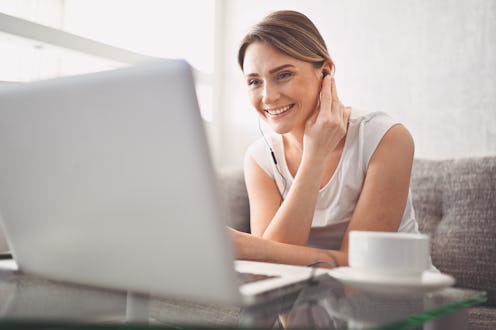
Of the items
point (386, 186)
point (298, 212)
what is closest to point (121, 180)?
point (298, 212)

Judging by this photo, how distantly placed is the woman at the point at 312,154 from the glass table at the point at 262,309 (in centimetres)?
52

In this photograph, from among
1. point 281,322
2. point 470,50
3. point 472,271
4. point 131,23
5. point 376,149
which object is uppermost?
point 131,23

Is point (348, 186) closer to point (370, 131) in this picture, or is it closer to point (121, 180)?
point (370, 131)

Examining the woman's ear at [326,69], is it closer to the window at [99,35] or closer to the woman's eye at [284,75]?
the woman's eye at [284,75]

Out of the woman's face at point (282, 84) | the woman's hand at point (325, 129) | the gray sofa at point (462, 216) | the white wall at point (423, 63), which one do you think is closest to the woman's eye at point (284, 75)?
the woman's face at point (282, 84)

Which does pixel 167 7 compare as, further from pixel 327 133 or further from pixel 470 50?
pixel 327 133

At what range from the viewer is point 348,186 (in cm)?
141

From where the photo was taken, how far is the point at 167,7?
9.66 feet

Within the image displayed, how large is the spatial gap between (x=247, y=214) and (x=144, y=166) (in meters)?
1.61

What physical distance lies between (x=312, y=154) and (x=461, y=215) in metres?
0.62

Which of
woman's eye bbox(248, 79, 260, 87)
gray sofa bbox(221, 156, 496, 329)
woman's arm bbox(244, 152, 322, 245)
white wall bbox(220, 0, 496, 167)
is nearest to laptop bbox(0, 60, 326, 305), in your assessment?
woman's arm bbox(244, 152, 322, 245)

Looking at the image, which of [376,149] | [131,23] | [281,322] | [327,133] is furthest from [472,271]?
[131,23]

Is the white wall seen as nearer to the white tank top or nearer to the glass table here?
the white tank top

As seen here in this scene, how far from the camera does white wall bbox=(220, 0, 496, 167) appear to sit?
Result: 2.11 metres
